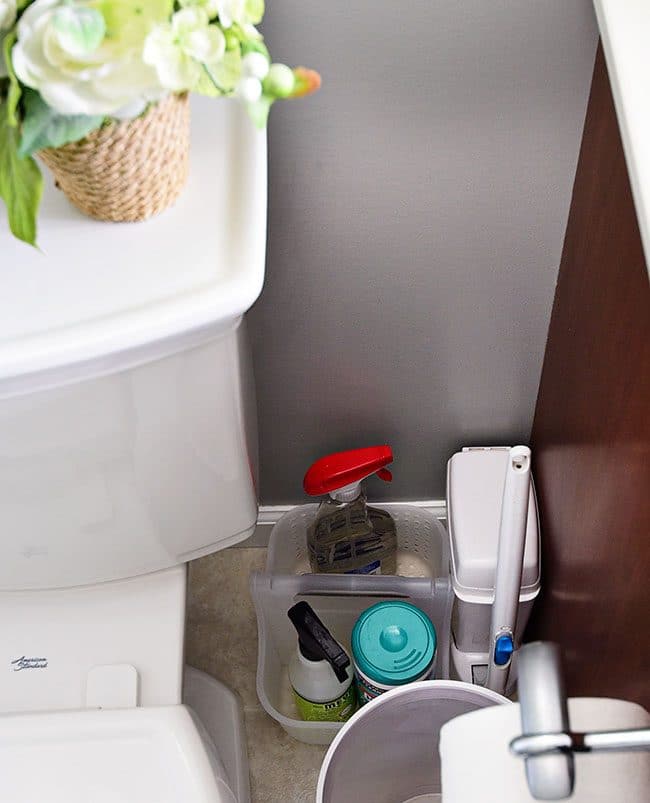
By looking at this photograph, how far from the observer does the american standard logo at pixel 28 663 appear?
0.93m

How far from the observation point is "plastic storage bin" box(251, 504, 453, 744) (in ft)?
3.54

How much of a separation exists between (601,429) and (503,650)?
1.02 ft

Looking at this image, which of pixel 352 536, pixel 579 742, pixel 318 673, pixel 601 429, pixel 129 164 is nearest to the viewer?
pixel 579 742

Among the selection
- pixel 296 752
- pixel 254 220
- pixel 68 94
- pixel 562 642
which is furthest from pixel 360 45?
pixel 296 752

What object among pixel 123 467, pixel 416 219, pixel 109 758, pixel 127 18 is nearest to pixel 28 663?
pixel 109 758

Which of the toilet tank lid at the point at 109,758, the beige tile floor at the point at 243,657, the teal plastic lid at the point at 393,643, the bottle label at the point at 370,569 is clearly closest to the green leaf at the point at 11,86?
the toilet tank lid at the point at 109,758

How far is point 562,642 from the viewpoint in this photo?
963 millimetres

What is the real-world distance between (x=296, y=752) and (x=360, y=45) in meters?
0.82

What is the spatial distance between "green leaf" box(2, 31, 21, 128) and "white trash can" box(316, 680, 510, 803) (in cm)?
61

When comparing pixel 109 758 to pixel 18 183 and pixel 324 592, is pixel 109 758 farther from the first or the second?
pixel 18 183

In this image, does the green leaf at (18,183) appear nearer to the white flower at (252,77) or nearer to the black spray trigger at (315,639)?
the white flower at (252,77)

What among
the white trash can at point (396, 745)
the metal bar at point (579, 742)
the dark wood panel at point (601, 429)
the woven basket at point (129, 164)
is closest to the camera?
the metal bar at point (579, 742)

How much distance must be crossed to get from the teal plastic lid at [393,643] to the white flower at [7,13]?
2.28ft

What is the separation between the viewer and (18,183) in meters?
0.52
